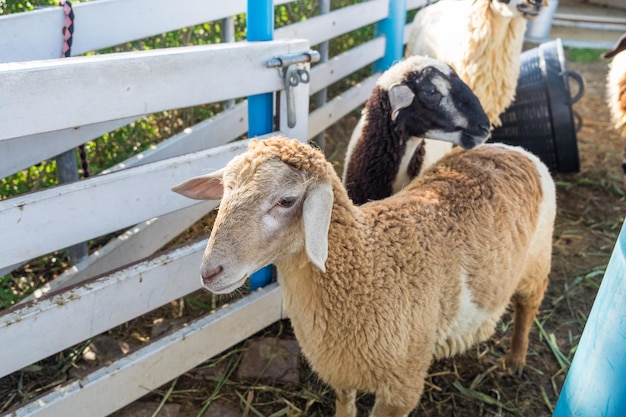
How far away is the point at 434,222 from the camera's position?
2.24m

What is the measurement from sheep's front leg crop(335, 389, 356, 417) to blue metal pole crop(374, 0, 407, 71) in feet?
12.1

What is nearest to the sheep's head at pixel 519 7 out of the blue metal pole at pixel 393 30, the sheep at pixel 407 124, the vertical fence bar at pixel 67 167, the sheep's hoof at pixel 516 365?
the sheep at pixel 407 124

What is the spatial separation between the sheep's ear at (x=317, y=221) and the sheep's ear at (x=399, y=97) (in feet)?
4.23

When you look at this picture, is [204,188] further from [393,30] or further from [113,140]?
[393,30]

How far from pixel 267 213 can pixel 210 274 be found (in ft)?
0.86

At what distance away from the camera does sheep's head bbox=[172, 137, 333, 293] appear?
1699 mm

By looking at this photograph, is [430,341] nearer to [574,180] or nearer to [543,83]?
[543,83]

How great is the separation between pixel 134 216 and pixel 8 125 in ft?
2.02

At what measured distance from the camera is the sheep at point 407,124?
2938mm

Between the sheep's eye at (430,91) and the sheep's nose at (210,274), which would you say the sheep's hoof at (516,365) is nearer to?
the sheep's eye at (430,91)

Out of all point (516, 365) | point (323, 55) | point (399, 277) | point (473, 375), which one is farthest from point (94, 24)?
point (516, 365)

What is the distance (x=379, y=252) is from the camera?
6.78 feet

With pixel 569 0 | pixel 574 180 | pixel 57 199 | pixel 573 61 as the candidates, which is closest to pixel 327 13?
pixel 574 180

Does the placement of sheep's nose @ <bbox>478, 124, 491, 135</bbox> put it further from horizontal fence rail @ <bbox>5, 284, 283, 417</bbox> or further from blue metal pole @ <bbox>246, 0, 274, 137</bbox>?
horizontal fence rail @ <bbox>5, 284, 283, 417</bbox>
